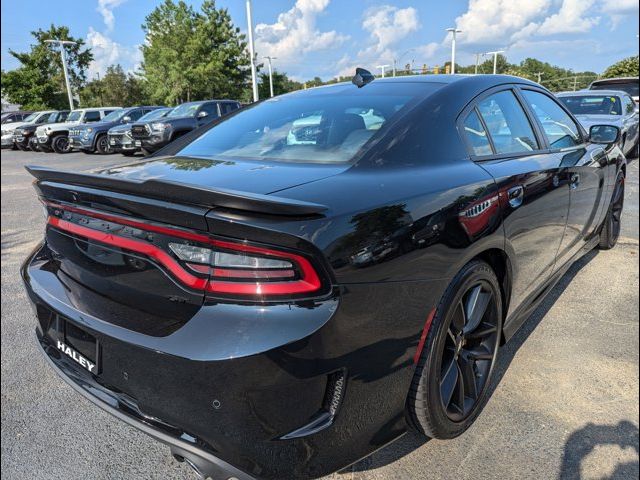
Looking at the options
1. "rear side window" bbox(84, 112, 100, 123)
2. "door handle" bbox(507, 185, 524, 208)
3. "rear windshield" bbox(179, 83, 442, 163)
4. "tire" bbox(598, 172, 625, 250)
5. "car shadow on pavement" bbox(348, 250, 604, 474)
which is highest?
"rear side window" bbox(84, 112, 100, 123)

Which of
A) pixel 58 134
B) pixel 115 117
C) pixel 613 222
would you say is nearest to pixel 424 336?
pixel 613 222

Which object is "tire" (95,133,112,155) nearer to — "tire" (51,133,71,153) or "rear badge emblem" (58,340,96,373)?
"tire" (51,133,71,153)

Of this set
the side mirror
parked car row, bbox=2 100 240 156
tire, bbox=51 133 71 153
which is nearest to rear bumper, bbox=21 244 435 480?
the side mirror

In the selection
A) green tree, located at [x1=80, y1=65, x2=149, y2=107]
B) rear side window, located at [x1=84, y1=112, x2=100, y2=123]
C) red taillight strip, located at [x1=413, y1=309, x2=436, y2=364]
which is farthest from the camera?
green tree, located at [x1=80, y1=65, x2=149, y2=107]

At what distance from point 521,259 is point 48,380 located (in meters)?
2.65

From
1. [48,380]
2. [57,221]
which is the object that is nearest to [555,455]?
[57,221]

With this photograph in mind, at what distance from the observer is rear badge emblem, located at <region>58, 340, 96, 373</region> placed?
1.72 m

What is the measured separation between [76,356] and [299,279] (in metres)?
1.03

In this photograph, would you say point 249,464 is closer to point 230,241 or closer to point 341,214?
point 230,241

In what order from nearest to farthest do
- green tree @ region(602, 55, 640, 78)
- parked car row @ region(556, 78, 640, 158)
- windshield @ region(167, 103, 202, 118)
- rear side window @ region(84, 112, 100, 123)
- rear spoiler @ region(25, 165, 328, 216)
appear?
rear spoiler @ region(25, 165, 328, 216), parked car row @ region(556, 78, 640, 158), windshield @ region(167, 103, 202, 118), rear side window @ region(84, 112, 100, 123), green tree @ region(602, 55, 640, 78)

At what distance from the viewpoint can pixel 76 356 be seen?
1.79 m

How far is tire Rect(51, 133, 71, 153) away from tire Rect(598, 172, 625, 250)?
19.8m

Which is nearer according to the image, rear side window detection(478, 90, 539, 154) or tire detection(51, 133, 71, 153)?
rear side window detection(478, 90, 539, 154)

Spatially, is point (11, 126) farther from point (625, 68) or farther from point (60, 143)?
point (625, 68)
